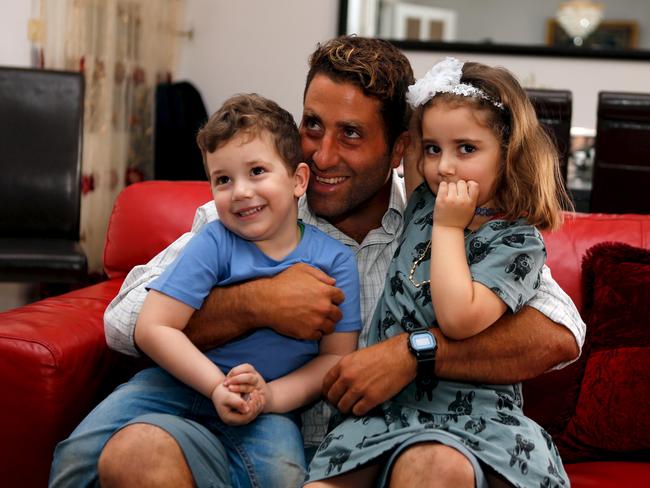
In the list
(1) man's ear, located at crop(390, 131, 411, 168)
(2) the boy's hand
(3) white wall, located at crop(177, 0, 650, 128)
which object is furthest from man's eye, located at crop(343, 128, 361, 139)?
(3) white wall, located at crop(177, 0, 650, 128)

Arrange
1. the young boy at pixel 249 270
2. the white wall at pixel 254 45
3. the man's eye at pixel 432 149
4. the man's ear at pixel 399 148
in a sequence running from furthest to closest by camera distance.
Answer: the white wall at pixel 254 45
the man's ear at pixel 399 148
the man's eye at pixel 432 149
the young boy at pixel 249 270

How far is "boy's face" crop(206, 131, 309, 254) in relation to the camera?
1553mm

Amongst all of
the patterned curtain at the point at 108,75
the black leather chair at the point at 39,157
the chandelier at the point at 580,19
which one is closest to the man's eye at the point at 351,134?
the black leather chair at the point at 39,157

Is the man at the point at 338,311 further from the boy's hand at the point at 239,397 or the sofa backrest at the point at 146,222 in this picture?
the sofa backrest at the point at 146,222

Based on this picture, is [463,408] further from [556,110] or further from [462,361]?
[556,110]

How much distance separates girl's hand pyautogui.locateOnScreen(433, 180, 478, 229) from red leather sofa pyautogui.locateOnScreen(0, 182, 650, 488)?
524mm

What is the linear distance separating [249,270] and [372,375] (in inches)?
11.7

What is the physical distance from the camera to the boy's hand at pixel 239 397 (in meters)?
1.45

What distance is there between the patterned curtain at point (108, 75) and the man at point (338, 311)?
1.83 metres

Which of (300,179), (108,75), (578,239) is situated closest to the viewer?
(300,179)

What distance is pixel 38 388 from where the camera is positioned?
159 centimetres

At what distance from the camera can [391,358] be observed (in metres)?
1.51

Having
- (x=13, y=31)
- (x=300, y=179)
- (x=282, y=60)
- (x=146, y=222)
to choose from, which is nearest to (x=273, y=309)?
(x=300, y=179)

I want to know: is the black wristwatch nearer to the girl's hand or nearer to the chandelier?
the girl's hand
